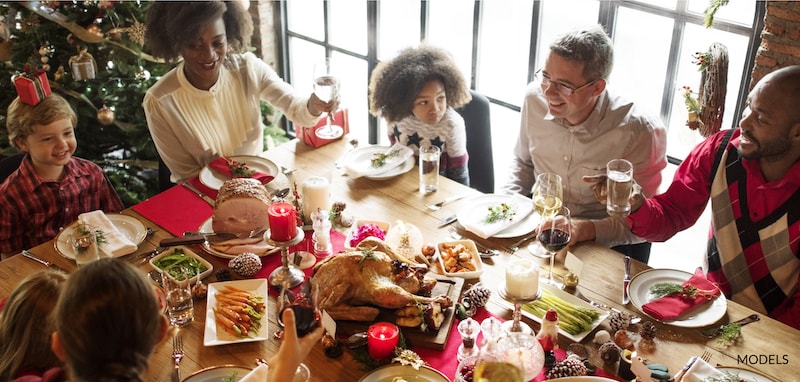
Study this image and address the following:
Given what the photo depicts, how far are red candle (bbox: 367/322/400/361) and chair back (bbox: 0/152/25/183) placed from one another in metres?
1.97

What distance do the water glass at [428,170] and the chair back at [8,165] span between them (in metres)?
1.78

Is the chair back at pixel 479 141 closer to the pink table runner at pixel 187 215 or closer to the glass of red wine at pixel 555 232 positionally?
the pink table runner at pixel 187 215

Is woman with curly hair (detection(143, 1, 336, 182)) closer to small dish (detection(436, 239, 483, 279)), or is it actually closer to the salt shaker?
small dish (detection(436, 239, 483, 279))

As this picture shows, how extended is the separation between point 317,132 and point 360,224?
844mm

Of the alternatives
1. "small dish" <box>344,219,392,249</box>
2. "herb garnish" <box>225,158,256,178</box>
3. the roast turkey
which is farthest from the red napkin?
the roast turkey

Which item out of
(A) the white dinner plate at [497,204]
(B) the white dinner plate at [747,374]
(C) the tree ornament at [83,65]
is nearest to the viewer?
(B) the white dinner plate at [747,374]

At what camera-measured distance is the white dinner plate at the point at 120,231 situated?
8.38 ft

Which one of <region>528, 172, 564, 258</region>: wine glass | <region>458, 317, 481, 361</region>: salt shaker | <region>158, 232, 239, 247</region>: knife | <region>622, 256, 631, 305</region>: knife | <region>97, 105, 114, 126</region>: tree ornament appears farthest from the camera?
<region>97, 105, 114, 126</region>: tree ornament

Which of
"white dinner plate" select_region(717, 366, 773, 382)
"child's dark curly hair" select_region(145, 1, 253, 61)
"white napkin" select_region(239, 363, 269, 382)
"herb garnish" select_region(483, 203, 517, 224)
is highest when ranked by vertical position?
"child's dark curly hair" select_region(145, 1, 253, 61)

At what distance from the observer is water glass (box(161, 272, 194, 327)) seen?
2.20 metres

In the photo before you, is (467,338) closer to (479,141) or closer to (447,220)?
(447,220)

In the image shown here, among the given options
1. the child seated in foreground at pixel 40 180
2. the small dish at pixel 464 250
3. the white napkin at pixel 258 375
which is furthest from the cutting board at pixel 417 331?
the child seated in foreground at pixel 40 180

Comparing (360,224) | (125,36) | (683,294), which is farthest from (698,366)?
(125,36)

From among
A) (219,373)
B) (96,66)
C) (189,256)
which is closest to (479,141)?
(189,256)
